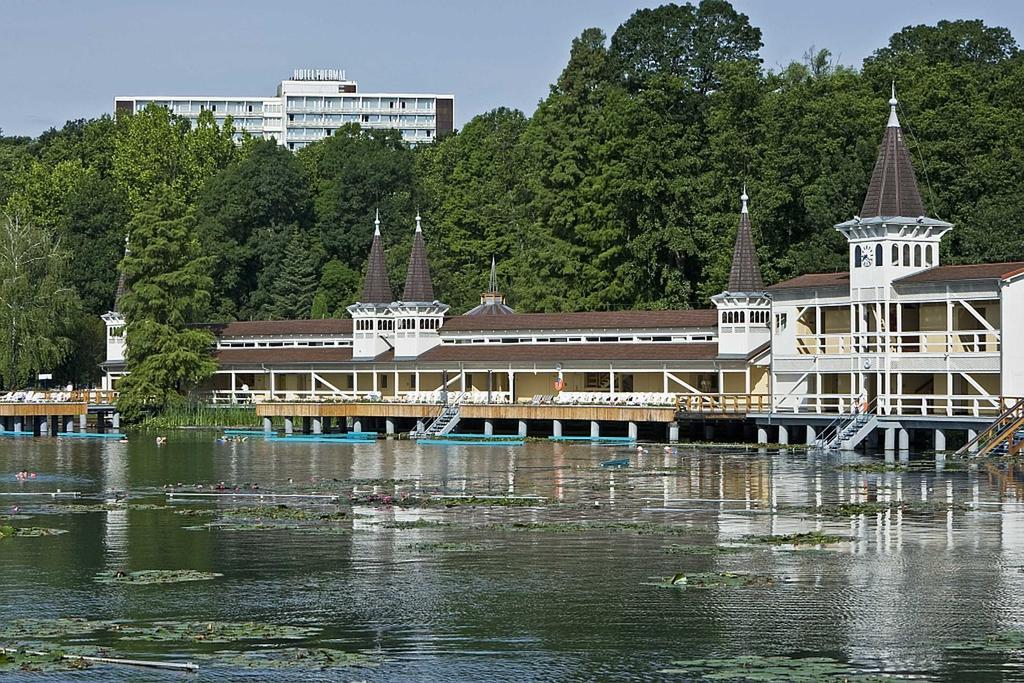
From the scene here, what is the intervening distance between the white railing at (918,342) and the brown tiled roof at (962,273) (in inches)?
67.6

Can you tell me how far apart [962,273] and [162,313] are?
4075 centimetres

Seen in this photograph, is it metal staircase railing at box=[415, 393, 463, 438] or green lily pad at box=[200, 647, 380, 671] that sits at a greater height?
metal staircase railing at box=[415, 393, 463, 438]

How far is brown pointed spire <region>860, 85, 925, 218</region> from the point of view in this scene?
60.6m

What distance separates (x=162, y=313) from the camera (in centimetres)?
8369

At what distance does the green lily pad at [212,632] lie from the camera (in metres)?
24.7

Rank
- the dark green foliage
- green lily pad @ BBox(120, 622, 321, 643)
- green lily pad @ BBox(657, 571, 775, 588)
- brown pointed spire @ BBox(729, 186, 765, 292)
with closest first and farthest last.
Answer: green lily pad @ BBox(120, 622, 321, 643)
green lily pad @ BBox(657, 571, 775, 588)
brown pointed spire @ BBox(729, 186, 765, 292)
the dark green foliage

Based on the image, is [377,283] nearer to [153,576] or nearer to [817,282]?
[817,282]

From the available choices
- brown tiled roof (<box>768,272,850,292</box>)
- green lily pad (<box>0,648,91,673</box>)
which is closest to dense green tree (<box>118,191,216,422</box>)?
brown tiled roof (<box>768,272,850,292</box>)

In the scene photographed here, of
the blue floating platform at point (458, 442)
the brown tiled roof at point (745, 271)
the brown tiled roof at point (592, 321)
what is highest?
the brown tiled roof at point (745, 271)

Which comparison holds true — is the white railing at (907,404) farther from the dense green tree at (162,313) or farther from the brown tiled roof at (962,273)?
the dense green tree at (162,313)

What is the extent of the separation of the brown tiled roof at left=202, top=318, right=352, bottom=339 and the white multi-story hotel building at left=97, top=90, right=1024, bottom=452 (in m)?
0.14

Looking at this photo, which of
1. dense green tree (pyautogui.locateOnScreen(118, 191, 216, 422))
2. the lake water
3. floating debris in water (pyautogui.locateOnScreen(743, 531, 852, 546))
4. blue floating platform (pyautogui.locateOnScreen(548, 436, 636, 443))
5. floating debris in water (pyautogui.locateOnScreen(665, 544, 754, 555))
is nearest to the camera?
the lake water

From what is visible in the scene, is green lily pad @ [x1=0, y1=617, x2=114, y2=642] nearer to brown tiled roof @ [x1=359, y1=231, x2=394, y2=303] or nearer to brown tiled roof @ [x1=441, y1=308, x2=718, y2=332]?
brown tiled roof @ [x1=441, y1=308, x2=718, y2=332]

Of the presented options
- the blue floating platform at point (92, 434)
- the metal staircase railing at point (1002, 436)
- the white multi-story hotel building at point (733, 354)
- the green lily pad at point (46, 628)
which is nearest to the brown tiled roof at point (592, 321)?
the white multi-story hotel building at point (733, 354)
